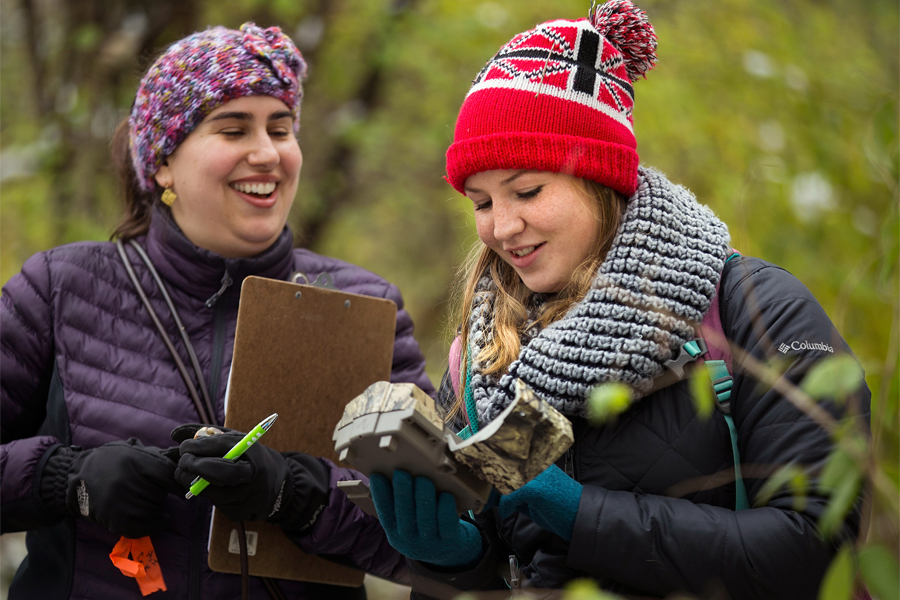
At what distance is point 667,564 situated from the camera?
146 centimetres

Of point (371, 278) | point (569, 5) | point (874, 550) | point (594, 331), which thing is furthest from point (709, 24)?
point (874, 550)

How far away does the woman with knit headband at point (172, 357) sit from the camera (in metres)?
1.91

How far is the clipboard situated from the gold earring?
0.45 m

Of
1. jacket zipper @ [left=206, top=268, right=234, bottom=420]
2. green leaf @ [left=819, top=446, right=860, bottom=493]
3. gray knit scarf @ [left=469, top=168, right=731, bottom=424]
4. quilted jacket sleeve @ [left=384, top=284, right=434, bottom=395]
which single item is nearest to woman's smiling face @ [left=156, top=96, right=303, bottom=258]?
jacket zipper @ [left=206, top=268, right=234, bottom=420]

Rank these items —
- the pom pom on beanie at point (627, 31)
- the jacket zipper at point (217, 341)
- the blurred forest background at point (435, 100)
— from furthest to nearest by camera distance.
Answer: the blurred forest background at point (435, 100), the jacket zipper at point (217, 341), the pom pom on beanie at point (627, 31)

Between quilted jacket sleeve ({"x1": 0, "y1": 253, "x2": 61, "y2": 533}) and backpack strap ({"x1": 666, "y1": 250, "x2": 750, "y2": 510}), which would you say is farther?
quilted jacket sleeve ({"x1": 0, "y1": 253, "x2": 61, "y2": 533})

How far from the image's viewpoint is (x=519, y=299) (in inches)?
75.1

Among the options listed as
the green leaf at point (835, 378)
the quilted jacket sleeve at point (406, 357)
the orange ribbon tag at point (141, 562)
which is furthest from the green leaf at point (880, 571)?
the orange ribbon tag at point (141, 562)

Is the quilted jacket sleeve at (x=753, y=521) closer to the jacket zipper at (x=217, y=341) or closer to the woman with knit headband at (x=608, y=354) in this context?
the woman with knit headband at (x=608, y=354)

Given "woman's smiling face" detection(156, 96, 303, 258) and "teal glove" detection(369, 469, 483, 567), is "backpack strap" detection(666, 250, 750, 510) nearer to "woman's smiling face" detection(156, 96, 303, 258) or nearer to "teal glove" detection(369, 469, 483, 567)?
"teal glove" detection(369, 469, 483, 567)

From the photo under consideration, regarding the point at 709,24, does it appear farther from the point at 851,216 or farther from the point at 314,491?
the point at 314,491

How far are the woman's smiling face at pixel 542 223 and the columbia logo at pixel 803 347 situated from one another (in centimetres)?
46

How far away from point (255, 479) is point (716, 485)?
3.21 ft

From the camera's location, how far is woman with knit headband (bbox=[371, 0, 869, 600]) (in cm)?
145
